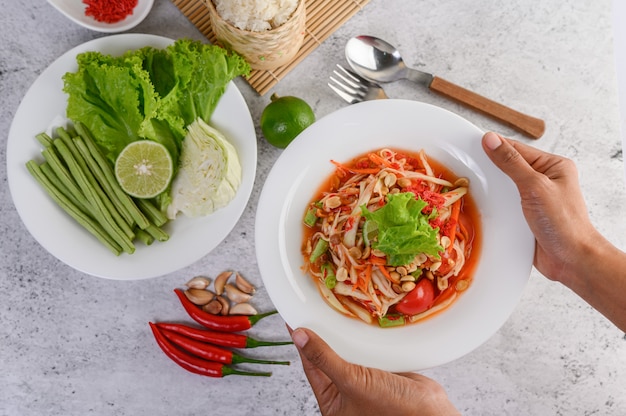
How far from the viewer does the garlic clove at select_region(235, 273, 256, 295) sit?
2.65 m

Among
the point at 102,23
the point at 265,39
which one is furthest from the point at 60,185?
the point at 265,39

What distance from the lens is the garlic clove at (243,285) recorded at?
265 centimetres

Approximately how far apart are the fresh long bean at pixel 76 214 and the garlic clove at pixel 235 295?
0.53m

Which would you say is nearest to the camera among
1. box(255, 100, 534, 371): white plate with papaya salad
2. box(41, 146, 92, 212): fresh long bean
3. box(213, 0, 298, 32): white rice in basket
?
box(255, 100, 534, 371): white plate with papaya salad

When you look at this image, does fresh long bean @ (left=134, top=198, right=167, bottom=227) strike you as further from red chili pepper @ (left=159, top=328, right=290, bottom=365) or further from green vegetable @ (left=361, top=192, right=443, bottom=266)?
green vegetable @ (left=361, top=192, right=443, bottom=266)

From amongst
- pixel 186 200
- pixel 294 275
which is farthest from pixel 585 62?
pixel 186 200

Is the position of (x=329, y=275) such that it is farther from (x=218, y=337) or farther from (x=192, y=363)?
(x=192, y=363)

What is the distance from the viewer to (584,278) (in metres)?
2.15

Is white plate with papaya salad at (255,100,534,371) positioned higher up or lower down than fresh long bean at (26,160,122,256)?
higher up

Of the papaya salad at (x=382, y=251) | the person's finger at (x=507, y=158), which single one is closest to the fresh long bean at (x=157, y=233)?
the papaya salad at (x=382, y=251)

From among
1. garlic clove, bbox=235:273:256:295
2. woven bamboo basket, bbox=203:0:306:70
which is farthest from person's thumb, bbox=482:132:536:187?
garlic clove, bbox=235:273:256:295

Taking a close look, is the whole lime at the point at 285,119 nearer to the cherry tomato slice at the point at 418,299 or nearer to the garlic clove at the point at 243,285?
the garlic clove at the point at 243,285

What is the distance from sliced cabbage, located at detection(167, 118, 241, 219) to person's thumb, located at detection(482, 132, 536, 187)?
1.06 metres

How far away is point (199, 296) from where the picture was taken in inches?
105
